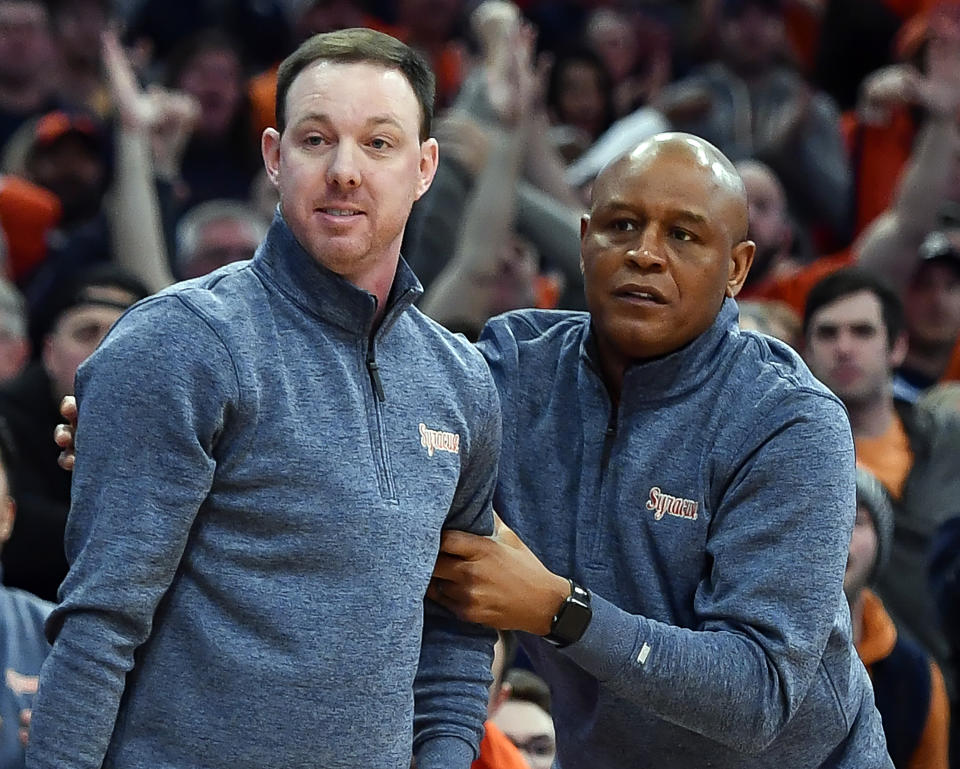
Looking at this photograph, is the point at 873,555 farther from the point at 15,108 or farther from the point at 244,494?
the point at 15,108

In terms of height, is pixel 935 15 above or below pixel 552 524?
above

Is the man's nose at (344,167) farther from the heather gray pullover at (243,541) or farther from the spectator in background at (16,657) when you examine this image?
the spectator in background at (16,657)

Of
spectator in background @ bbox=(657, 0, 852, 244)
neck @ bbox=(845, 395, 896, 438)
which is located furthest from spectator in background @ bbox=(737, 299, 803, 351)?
spectator in background @ bbox=(657, 0, 852, 244)

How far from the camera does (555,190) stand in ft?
18.9

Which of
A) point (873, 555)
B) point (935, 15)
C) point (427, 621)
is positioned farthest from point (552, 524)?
point (935, 15)

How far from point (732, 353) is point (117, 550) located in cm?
106

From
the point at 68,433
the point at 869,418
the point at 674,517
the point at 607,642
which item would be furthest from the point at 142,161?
the point at 607,642

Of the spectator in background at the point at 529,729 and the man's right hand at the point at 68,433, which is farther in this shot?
the spectator in background at the point at 529,729

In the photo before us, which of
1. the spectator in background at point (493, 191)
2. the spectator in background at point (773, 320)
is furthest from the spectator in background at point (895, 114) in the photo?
the spectator in background at point (493, 191)

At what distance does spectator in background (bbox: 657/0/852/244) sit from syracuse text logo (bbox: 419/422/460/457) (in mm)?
4642

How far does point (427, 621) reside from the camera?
96.1 inches

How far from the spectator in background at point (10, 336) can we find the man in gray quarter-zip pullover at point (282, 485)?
2925 mm

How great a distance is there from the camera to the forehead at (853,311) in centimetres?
490

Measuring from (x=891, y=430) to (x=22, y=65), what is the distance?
13.6 ft
